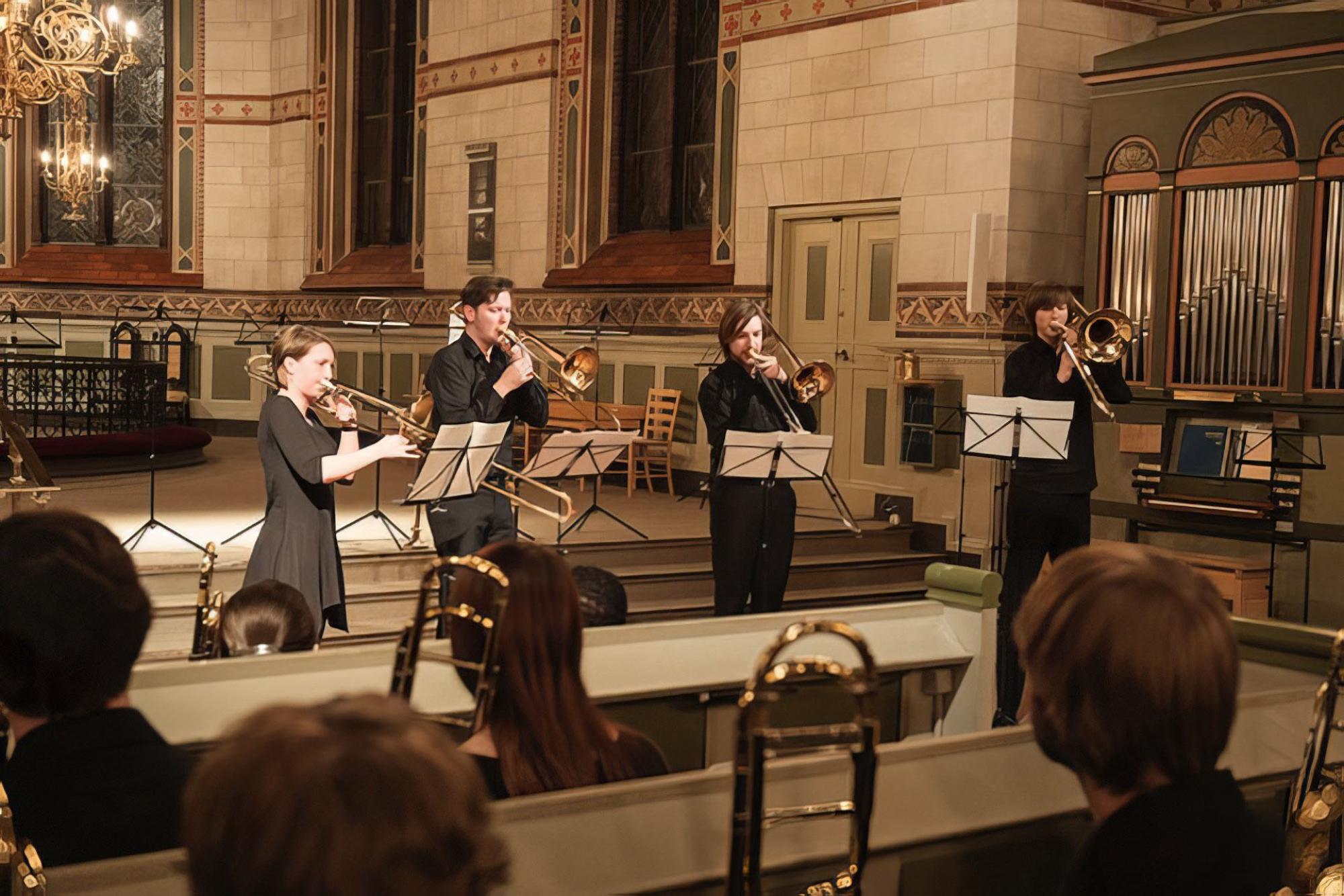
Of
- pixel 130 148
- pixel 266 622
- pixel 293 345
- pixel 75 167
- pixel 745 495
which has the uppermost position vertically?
pixel 130 148

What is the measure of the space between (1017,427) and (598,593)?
11.9 ft

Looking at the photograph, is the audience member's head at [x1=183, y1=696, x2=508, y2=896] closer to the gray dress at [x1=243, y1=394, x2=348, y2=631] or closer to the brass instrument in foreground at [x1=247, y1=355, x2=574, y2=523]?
the gray dress at [x1=243, y1=394, x2=348, y2=631]

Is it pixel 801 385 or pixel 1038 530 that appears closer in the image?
pixel 1038 530

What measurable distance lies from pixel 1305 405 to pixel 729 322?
12.2ft

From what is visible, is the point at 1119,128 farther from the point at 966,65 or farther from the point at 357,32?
the point at 357,32

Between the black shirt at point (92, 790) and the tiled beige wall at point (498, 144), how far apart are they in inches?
434

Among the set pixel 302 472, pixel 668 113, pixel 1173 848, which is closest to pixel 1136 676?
pixel 1173 848

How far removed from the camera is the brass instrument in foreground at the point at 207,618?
3.74 meters

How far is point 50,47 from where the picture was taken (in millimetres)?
9852

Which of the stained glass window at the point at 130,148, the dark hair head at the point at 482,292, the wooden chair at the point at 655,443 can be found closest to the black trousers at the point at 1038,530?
the dark hair head at the point at 482,292

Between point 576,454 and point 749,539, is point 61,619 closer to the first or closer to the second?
point 749,539

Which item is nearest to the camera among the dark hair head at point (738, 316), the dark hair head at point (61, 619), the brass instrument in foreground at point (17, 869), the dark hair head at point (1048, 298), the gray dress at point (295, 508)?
the brass instrument in foreground at point (17, 869)

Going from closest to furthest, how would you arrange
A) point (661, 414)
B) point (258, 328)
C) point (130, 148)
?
point (661, 414) < point (258, 328) < point (130, 148)

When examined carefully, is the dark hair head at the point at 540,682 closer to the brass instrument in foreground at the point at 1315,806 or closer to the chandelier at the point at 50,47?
the brass instrument in foreground at the point at 1315,806
